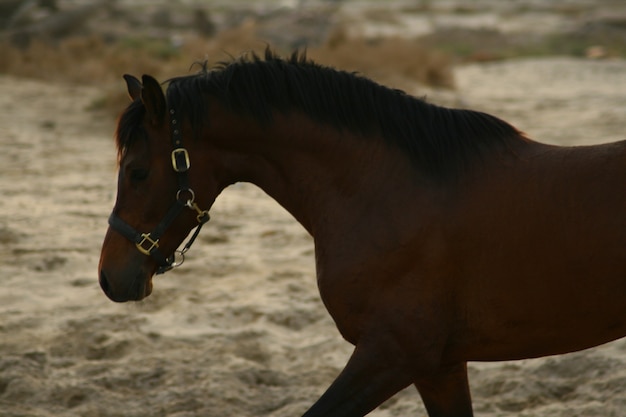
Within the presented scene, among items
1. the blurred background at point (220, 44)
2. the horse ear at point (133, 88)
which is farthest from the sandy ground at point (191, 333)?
the blurred background at point (220, 44)

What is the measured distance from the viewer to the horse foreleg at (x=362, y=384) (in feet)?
10.4

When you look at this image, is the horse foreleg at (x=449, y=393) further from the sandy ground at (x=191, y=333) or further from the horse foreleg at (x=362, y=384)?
the sandy ground at (x=191, y=333)

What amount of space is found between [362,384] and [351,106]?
100 centimetres

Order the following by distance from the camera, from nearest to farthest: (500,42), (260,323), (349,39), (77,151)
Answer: (260,323) → (77,151) → (349,39) → (500,42)

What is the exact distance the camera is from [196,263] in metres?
6.71

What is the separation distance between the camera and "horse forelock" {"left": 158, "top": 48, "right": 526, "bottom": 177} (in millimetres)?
3354

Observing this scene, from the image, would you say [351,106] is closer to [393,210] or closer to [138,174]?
[393,210]

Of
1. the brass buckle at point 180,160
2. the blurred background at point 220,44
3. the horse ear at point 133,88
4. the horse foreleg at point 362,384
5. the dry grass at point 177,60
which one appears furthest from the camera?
the blurred background at point 220,44

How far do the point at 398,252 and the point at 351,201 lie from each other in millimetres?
275

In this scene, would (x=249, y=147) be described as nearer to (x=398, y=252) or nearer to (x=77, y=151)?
(x=398, y=252)

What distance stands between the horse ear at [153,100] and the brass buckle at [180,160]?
0.13m

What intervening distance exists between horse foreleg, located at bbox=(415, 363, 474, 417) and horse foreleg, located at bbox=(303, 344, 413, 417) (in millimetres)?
383

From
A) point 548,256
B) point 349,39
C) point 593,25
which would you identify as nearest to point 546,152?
point 548,256

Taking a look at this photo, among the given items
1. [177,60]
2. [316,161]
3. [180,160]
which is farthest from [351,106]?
[177,60]
